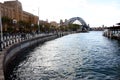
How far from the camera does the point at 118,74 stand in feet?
74.5

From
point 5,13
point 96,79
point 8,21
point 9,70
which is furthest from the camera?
point 5,13

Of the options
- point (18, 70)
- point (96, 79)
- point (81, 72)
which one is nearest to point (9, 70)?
point (18, 70)

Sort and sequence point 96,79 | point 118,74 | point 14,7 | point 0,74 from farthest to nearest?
point 14,7
point 118,74
point 96,79
point 0,74

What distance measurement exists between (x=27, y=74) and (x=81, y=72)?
5929 mm

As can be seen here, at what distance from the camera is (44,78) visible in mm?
20906

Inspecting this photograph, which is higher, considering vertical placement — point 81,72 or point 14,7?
point 14,7

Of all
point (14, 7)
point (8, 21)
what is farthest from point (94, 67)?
point (14, 7)

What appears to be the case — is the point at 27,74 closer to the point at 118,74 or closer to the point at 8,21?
the point at 118,74

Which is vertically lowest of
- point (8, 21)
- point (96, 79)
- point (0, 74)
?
point (96, 79)

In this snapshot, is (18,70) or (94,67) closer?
(18,70)

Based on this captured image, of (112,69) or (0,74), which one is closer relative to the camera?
(0,74)

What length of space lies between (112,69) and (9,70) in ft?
39.7

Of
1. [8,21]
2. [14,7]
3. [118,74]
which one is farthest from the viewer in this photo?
[14,7]

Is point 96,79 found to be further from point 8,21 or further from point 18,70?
point 8,21
